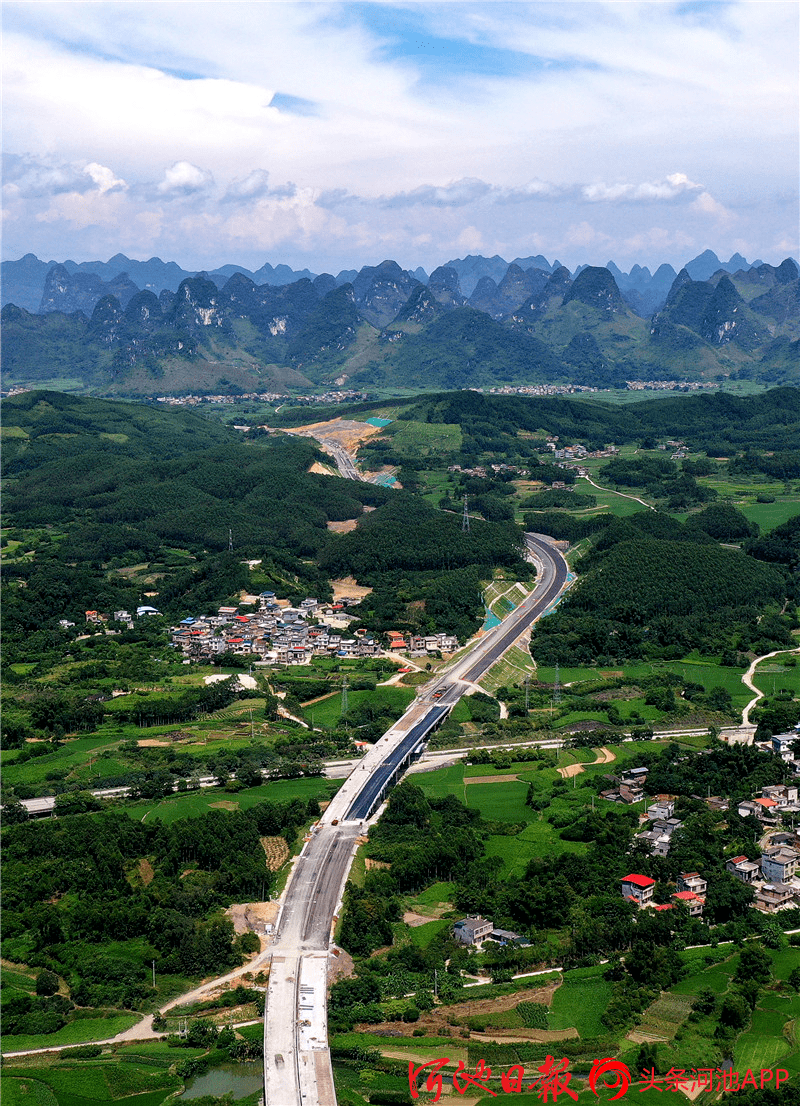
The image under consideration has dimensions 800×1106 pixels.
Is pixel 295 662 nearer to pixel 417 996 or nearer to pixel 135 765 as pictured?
pixel 135 765

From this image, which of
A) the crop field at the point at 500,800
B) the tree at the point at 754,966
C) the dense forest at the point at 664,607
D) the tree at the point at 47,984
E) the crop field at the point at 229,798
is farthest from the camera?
the dense forest at the point at 664,607

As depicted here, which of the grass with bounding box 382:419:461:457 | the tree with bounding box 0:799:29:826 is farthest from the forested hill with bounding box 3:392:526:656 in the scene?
the tree with bounding box 0:799:29:826

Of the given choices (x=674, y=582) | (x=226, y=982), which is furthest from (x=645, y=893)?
(x=674, y=582)

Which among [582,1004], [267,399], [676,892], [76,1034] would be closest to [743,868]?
[676,892]

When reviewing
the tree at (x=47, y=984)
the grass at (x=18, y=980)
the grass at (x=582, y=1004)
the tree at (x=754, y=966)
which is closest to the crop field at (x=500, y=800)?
the grass at (x=582, y=1004)

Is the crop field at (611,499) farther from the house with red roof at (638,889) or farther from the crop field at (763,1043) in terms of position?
the crop field at (763,1043)

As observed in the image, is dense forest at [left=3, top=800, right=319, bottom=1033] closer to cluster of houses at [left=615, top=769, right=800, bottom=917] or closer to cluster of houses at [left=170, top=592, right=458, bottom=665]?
cluster of houses at [left=615, top=769, right=800, bottom=917]

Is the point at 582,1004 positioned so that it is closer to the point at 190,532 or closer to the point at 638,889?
the point at 638,889
